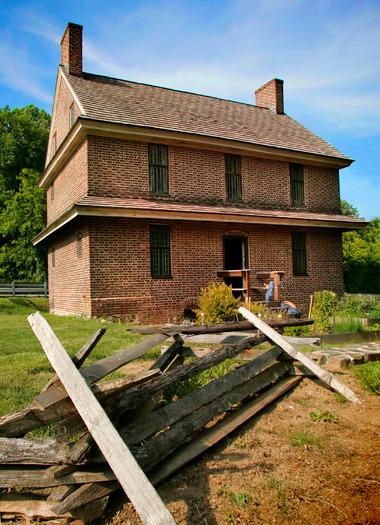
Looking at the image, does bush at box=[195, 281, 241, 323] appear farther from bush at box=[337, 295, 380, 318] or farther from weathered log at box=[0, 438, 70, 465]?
weathered log at box=[0, 438, 70, 465]

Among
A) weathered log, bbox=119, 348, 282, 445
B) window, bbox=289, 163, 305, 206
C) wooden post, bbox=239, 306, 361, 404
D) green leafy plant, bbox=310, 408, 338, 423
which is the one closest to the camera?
weathered log, bbox=119, 348, 282, 445

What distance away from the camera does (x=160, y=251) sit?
47.8 feet

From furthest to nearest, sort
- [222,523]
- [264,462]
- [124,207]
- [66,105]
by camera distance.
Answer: [66,105] < [124,207] < [264,462] < [222,523]

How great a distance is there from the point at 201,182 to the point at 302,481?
12919mm

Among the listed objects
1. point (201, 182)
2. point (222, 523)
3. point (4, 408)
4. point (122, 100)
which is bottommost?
point (222, 523)

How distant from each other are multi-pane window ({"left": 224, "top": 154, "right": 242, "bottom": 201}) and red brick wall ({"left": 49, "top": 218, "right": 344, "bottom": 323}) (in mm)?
1290

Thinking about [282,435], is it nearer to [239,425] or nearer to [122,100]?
[239,425]

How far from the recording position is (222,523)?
10.3ft

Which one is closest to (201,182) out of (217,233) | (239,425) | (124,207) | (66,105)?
(217,233)

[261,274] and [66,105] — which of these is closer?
[261,274]

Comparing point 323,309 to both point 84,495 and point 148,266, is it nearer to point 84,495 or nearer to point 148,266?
point 148,266

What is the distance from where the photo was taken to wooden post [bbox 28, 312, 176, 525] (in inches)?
97.7

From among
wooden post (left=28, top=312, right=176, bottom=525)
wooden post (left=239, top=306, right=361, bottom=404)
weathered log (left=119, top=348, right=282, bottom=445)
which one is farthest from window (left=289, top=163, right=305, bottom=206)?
wooden post (left=28, top=312, right=176, bottom=525)

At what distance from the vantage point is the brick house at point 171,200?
541 inches
